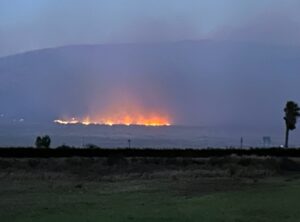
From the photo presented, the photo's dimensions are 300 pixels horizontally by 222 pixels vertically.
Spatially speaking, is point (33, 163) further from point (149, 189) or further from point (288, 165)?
point (288, 165)

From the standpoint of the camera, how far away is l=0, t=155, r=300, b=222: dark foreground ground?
64.8 ft

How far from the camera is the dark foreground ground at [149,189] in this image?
1977 centimetres

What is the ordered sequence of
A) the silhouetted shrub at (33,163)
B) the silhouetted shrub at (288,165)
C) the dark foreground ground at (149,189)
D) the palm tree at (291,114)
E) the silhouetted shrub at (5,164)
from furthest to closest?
the palm tree at (291,114), the silhouetted shrub at (288,165), the silhouetted shrub at (33,163), the silhouetted shrub at (5,164), the dark foreground ground at (149,189)

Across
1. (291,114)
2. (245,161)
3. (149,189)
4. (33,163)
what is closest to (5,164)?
(33,163)

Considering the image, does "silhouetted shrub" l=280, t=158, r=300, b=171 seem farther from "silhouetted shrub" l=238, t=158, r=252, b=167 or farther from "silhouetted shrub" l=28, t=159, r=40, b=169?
"silhouetted shrub" l=28, t=159, r=40, b=169

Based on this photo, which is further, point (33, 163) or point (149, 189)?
point (33, 163)

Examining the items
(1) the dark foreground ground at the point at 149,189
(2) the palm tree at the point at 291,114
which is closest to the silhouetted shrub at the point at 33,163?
(1) the dark foreground ground at the point at 149,189

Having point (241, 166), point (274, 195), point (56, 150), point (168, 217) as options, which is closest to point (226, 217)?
point (168, 217)

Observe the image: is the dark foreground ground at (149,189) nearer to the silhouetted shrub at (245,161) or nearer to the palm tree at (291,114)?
the silhouetted shrub at (245,161)

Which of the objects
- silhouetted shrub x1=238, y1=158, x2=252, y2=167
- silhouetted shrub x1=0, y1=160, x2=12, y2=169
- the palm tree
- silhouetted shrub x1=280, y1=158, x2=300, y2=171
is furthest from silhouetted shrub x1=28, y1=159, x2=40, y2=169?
the palm tree

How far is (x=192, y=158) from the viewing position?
168 feet

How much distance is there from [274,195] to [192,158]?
976 inches

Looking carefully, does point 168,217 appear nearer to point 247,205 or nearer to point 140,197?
point 247,205

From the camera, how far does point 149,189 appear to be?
3241cm
